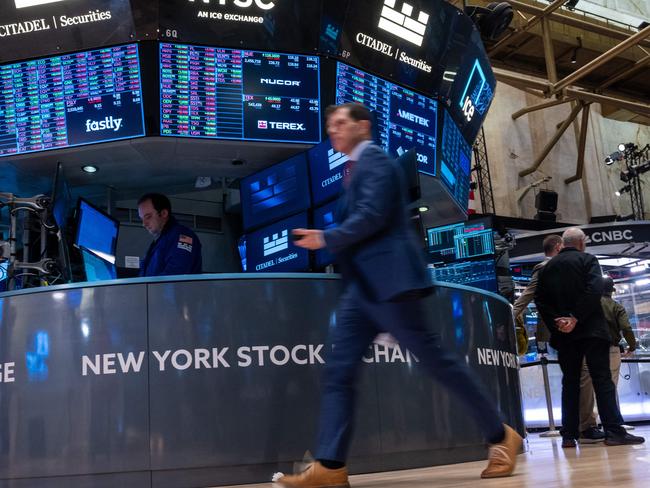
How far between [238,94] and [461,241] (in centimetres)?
269

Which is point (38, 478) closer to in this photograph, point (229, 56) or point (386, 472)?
point (386, 472)

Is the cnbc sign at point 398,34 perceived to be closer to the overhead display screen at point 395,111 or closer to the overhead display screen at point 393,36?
the overhead display screen at point 393,36

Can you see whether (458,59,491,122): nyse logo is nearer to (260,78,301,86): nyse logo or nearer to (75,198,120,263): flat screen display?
(260,78,301,86): nyse logo

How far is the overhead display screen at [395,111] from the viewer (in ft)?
20.5

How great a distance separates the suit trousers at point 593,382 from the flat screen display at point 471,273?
7.00ft

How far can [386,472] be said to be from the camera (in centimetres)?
343

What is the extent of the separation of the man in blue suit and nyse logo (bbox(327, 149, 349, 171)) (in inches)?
128

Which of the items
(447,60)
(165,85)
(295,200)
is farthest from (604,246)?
(165,85)

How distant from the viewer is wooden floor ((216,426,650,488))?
7.70ft

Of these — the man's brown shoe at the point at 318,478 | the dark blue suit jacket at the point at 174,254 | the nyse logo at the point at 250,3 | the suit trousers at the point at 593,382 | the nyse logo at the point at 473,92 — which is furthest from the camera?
the nyse logo at the point at 473,92

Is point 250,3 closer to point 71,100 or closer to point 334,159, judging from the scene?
point 334,159

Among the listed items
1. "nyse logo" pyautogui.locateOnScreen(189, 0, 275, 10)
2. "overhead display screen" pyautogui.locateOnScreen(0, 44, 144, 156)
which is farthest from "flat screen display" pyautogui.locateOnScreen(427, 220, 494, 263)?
"overhead display screen" pyautogui.locateOnScreen(0, 44, 144, 156)

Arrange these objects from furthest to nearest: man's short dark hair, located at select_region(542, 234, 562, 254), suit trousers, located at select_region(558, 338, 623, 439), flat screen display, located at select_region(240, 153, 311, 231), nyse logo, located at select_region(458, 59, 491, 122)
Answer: nyse logo, located at select_region(458, 59, 491, 122)
flat screen display, located at select_region(240, 153, 311, 231)
man's short dark hair, located at select_region(542, 234, 562, 254)
suit trousers, located at select_region(558, 338, 623, 439)

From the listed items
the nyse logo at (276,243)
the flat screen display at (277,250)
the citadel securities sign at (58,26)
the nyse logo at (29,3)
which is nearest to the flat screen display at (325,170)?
the flat screen display at (277,250)
